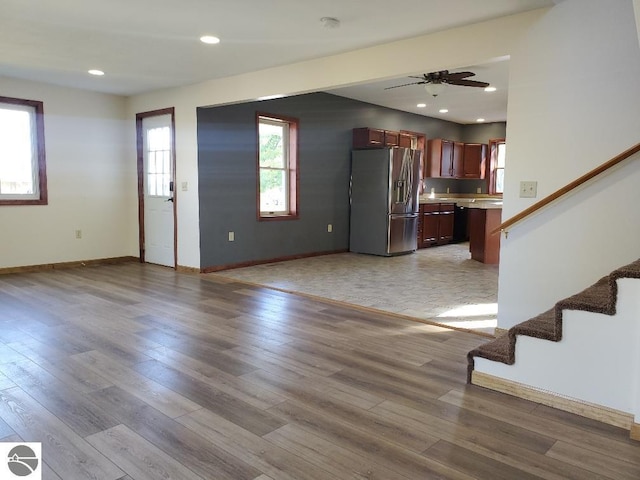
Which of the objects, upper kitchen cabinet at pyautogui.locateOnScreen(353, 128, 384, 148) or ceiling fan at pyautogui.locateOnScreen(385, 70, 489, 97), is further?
upper kitchen cabinet at pyautogui.locateOnScreen(353, 128, 384, 148)

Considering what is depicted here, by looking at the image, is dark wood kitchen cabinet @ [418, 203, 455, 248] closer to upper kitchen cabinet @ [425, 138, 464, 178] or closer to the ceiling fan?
upper kitchen cabinet @ [425, 138, 464, 178]

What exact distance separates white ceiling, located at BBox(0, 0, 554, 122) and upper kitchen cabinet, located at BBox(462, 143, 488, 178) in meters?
6.34

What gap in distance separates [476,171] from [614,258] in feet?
24.5

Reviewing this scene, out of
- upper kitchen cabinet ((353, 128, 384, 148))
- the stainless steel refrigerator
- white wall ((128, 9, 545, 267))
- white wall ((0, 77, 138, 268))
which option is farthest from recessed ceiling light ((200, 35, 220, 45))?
upper kitchen cabinet ((353, 128, 384, 148))

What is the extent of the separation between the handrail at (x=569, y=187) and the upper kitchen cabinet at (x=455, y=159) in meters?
6.23

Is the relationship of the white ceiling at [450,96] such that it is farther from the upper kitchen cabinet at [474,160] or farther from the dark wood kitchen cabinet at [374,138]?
the upper kitchen cabinet at [474,160]

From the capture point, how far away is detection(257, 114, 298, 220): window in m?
6.76

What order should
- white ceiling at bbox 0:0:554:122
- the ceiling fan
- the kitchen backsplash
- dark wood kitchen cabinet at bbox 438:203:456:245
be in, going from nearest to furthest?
1. white ceiling at bbox 0:0:554:122
2. the ceiling fan
3. dark wood kitchen cabinet at bbox 438:203:456:245
4. the kitchen backsplash

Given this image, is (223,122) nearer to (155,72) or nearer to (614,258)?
(155,72)

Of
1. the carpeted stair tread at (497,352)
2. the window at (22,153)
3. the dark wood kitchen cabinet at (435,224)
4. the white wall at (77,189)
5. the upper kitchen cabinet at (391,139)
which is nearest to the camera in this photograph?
the carpeted stair tread at (497,352)

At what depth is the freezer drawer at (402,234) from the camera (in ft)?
25.0

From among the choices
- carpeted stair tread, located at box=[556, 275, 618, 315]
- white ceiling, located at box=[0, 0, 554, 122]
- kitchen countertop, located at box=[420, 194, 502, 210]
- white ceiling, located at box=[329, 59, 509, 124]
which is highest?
white ceiling, located at box=[329, 59, 509, 124]

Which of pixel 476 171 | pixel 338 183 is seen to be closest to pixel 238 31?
pixel 338 183

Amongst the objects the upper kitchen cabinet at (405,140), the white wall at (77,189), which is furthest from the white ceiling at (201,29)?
the upper kitchen cabinet at (405,140)
